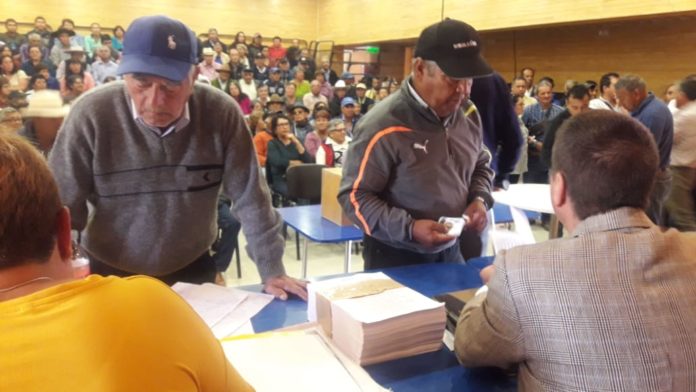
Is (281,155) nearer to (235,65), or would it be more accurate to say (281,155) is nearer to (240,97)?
(240,97)

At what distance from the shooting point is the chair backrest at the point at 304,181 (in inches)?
171

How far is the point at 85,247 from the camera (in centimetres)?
166

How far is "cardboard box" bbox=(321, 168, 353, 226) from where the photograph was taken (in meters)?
3.20

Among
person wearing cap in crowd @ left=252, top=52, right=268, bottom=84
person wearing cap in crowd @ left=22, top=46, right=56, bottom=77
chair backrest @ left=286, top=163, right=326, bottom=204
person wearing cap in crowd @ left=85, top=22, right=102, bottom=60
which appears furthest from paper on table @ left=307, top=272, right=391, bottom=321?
person wearing cap in crowd @ left=85, top=22, right=102, bottom=60

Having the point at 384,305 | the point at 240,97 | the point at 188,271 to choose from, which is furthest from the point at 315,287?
the point at 240,97

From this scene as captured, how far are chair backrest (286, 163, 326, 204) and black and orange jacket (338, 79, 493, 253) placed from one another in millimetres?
2338

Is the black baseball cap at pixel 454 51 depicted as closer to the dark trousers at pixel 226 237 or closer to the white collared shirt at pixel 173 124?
the white collared shirt at pixel 173 124

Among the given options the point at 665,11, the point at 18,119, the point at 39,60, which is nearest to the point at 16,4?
the point at 39,60

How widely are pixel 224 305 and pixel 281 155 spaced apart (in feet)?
13.5

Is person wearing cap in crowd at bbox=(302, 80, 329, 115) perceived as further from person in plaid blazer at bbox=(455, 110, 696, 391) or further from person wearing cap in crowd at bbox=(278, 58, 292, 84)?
person in plaid blazer at bbox=(455, 110, 696, 391)

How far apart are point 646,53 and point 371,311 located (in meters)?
8.85

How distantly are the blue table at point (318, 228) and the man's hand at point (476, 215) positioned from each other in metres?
1.01

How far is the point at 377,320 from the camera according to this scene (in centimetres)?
121

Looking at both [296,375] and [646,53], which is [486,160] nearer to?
[296,375]
